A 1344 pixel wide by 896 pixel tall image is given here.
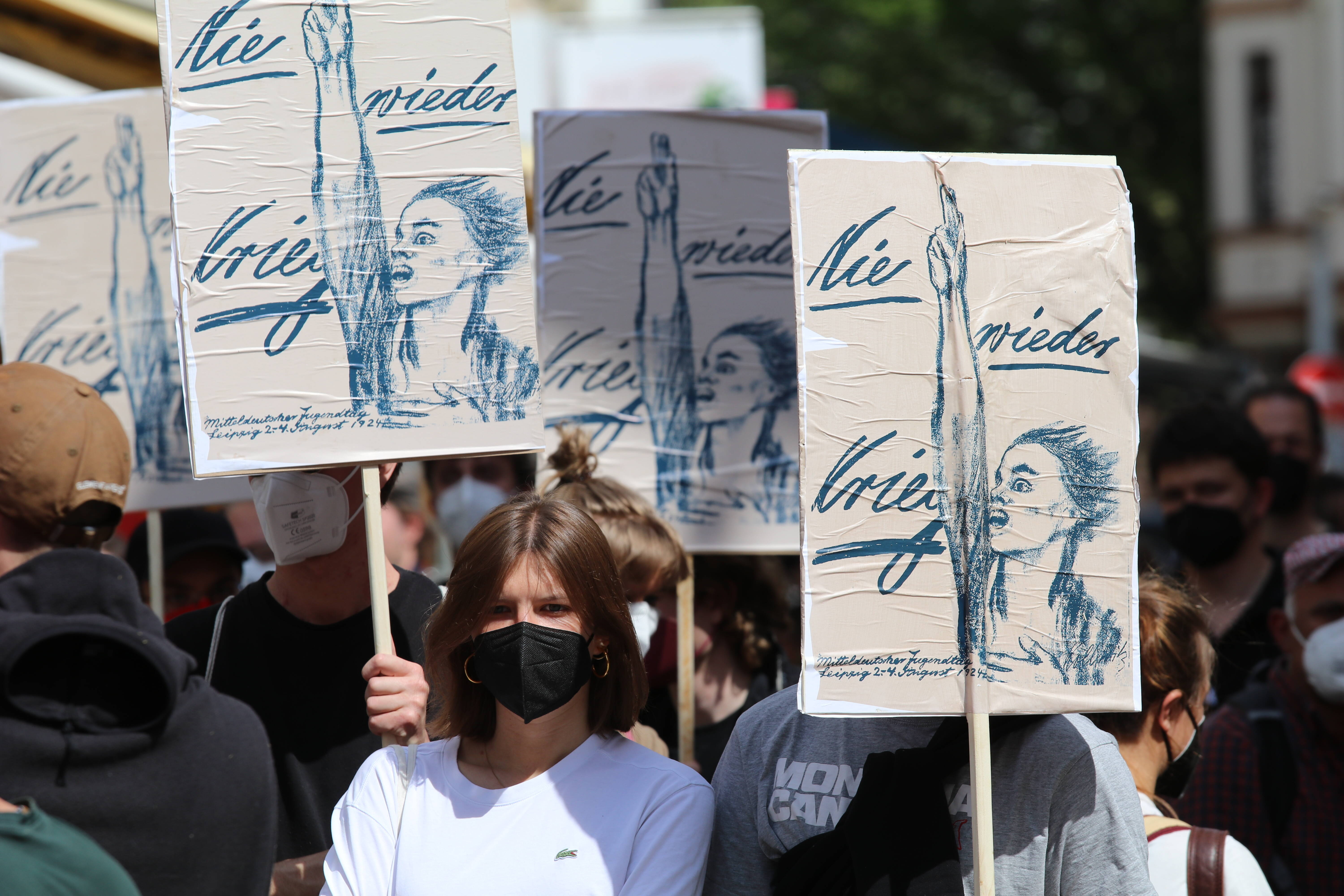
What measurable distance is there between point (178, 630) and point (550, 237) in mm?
1463

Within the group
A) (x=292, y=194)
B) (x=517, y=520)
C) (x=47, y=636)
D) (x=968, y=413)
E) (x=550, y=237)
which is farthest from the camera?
(x=550, y=237)

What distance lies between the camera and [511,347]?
2666 mm

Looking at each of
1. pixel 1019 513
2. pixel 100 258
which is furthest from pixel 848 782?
pixel 100 258

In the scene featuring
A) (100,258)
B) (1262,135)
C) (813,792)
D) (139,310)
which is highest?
(1262,135)

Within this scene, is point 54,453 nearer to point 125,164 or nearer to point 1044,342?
point 1044,342

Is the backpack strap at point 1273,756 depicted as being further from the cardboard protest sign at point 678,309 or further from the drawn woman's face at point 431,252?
the drawn woman's face at point 431,252

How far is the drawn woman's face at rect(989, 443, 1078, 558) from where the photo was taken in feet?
7.05

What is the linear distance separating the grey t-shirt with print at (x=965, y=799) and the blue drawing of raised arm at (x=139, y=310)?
2218 millimetres

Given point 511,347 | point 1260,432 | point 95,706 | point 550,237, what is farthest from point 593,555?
point 1260,432

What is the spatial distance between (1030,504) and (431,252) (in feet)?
4.24

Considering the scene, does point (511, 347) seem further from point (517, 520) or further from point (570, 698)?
Answer: point (570, 698)

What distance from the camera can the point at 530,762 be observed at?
7.45ft

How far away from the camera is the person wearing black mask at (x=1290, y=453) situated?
5078mm

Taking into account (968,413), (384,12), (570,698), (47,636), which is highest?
(384,12)
